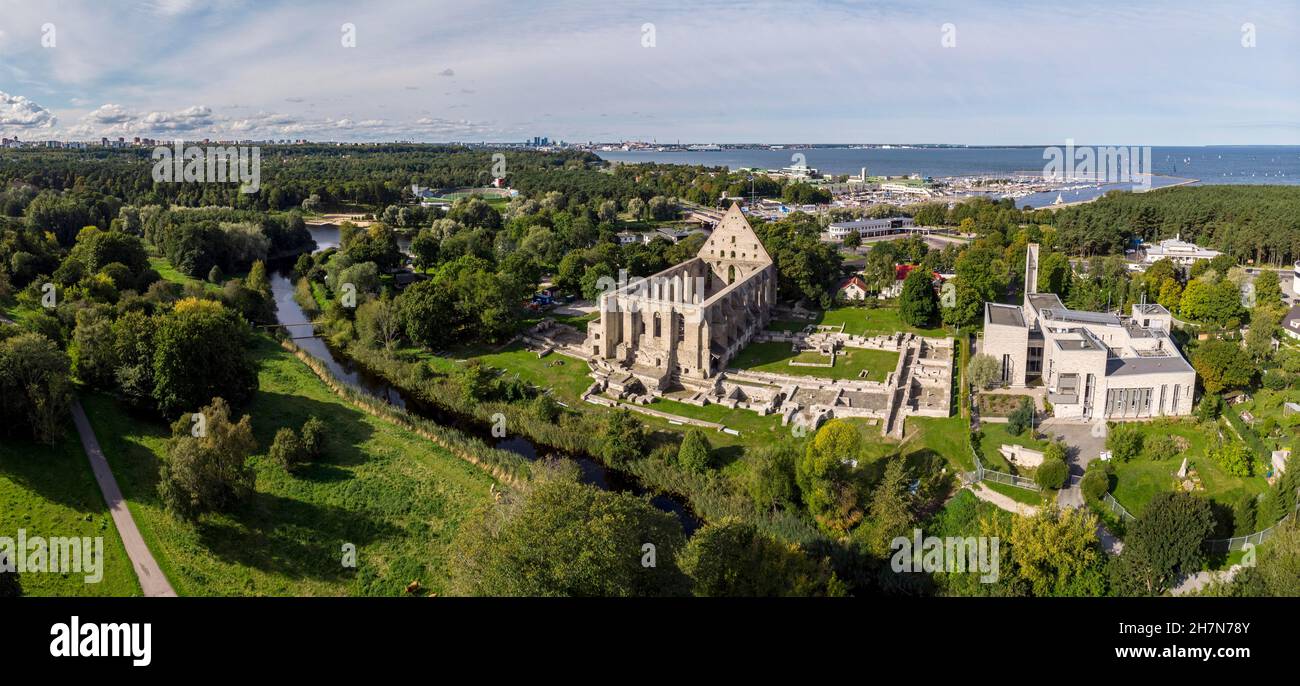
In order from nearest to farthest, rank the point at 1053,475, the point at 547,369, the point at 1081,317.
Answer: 1. the point at 1053,475
2. the point at 1081,317
3. the point at 547,369

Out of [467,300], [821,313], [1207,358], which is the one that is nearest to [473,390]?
[467,300]

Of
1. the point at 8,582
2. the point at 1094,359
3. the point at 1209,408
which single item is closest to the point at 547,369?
the point at 8,582

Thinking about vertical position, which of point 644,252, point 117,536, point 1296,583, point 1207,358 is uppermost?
point 644,252

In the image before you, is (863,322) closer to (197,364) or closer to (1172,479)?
(1172,479)

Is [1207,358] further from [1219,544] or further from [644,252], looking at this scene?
[644,252]

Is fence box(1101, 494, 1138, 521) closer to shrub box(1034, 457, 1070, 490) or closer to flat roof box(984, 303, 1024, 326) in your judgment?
shrub box(1034, 457, 1070, 490)

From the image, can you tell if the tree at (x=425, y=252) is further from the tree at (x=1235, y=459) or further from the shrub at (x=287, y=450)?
the tree at (x=1235, y=459)
